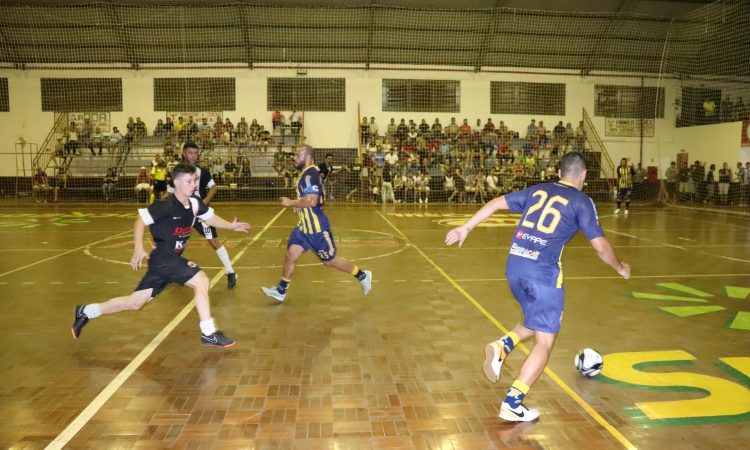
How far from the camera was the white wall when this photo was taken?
28.3 m

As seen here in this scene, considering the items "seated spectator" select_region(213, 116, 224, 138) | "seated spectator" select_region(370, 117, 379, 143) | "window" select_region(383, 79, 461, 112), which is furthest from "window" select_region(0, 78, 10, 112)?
"window" select_region(383, 79, 461, 112)

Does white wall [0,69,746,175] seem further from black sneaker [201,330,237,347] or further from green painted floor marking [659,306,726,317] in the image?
black sneaker [201,330,237,347]

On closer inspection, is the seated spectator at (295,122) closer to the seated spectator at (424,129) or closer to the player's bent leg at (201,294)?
the seated spectator at (424,129)

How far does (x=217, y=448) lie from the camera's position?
11.6 ft

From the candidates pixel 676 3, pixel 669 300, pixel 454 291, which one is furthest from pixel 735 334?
pixel 676 3

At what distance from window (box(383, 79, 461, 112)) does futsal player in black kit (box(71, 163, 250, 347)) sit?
81.4 ft

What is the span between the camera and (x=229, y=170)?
26.4 meters

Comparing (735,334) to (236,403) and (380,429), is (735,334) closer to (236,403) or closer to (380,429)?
(380,429)

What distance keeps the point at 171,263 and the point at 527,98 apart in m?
27.8

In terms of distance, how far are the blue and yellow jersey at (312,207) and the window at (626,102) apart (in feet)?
89.9

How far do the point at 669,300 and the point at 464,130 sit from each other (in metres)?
21.7

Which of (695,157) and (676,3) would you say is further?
(695,157)

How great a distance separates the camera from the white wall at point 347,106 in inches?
1113

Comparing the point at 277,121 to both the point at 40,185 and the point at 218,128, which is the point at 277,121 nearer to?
the point at 218,128
